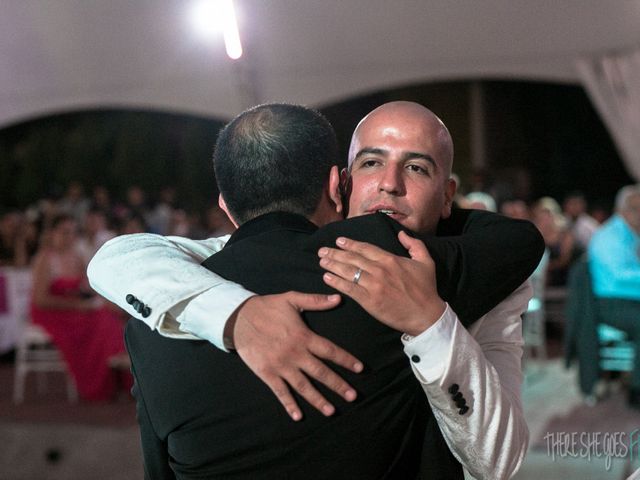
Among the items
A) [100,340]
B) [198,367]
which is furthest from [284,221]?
[100,340]

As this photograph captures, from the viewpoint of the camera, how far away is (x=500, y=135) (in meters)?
13.5

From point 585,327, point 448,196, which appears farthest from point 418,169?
point 585,327

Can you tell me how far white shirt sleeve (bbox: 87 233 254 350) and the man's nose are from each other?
0.33 m

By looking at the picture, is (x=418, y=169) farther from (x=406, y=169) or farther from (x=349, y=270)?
(x=349, y=270)

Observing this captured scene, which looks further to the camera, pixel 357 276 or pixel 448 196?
pixel 448 196

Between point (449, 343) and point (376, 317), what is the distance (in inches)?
4.0

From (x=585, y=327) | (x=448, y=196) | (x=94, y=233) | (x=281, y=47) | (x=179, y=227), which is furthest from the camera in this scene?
(x=179, y=227)

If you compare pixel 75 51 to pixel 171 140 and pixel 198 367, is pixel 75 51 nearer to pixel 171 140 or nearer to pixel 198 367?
pixel 198 367

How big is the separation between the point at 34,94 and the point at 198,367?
278 inches

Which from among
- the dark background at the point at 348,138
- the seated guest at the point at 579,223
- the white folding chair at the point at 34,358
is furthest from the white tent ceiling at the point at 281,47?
the dark background at the point at 348,138

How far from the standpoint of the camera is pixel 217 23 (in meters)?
6.82

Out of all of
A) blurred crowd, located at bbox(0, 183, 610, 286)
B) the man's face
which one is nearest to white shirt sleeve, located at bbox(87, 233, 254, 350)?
the man's face

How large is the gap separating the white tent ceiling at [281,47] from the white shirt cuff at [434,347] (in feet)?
18.5

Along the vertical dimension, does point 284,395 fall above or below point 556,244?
above
